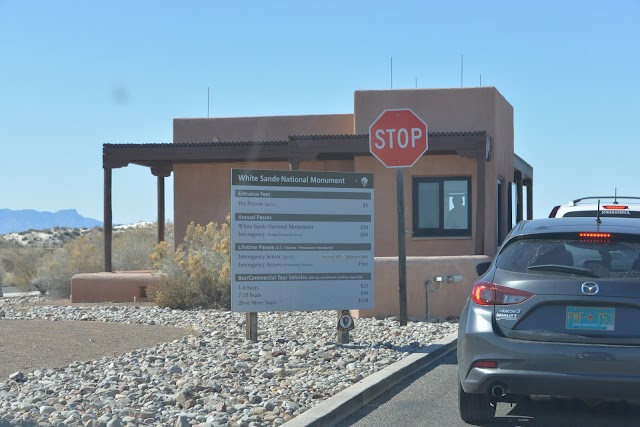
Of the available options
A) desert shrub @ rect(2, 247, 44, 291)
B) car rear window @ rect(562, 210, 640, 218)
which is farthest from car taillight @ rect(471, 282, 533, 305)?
desert shrub @ rect(2, 247, 44, 291)

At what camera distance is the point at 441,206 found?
22.7m

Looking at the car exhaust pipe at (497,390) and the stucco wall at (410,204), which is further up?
the stucco wall at (410,204)

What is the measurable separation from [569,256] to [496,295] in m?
0.67

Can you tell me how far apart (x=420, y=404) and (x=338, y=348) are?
10.4ft

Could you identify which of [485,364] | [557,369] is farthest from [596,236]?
[485,364]

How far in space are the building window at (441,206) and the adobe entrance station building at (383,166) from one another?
0.08 feet

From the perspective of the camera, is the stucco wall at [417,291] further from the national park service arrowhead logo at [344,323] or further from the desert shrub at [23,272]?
the desert shrub at [23,272]

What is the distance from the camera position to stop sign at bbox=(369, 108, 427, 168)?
1437 cm

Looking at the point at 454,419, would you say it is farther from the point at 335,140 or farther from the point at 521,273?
the point at 335,140

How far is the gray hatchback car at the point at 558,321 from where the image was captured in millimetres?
6848

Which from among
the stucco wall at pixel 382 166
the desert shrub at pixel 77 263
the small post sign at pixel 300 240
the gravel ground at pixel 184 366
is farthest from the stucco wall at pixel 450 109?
the small post sign at pixel 300 240

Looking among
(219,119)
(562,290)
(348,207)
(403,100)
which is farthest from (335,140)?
(562,290)

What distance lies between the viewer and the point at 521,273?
23.7 feet

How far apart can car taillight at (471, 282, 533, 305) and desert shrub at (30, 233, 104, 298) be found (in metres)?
17.4
